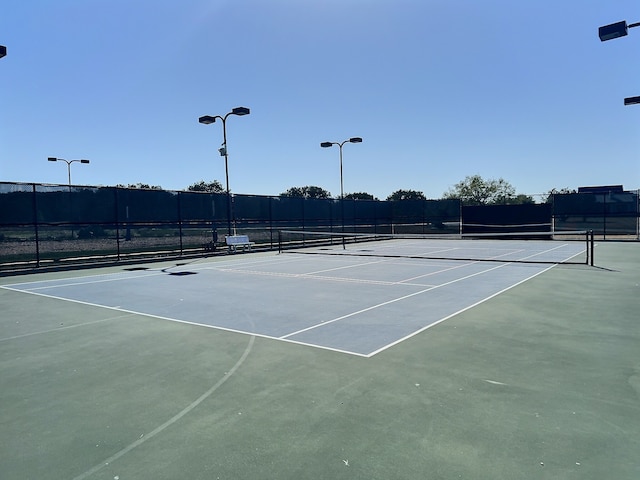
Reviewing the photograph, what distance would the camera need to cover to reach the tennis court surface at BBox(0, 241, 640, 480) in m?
3.42

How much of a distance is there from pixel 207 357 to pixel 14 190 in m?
17.0

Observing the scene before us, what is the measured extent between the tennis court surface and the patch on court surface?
0.09 metres

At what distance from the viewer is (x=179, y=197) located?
79.7ft

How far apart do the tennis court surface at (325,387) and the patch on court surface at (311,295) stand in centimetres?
9

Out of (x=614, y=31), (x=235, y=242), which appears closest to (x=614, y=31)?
(x=614, y=31)

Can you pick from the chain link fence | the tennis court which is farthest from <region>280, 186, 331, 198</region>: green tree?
the tennis court

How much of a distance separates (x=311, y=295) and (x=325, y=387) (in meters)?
5.94

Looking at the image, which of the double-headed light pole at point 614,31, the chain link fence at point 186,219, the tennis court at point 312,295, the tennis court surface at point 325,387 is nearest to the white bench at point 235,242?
the chain link fence at point 186,219

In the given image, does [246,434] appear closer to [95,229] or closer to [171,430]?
[171,430]

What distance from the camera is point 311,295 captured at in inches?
425

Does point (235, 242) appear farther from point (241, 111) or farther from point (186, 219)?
point (241, 111)

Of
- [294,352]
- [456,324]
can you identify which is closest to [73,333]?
[294,352]

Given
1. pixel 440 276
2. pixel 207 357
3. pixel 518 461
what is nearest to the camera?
pixel 518 461

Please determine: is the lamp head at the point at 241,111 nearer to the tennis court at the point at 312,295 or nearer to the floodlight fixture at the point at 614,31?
the tennis court at the point at 312,295
